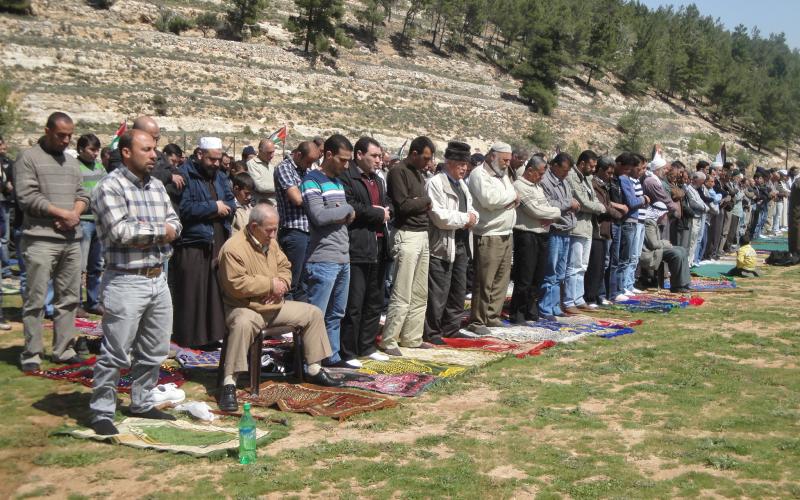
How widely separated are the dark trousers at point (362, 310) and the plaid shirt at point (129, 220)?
7.39ft

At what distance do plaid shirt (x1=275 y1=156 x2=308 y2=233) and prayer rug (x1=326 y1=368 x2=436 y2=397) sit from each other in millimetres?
1527

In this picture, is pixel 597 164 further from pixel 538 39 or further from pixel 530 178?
pixel 538 39

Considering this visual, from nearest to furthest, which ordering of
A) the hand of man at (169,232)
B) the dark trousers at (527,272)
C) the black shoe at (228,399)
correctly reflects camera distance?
the hand of man at (169,232) < the black shoe at (228,399) < the dark trousers at (527,272)

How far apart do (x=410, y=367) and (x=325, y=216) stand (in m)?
1.62

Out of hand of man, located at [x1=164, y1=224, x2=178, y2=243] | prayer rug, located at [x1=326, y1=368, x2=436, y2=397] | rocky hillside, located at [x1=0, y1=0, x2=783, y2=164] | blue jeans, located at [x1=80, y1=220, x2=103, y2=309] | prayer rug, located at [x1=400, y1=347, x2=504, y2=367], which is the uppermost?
rocky hillside, located at [x1=0, y1=0, x2=783, y2=164]

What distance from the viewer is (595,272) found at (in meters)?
11.2

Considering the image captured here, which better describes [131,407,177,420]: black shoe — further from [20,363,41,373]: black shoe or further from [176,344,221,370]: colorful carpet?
[20,363,41,373]: black shoe

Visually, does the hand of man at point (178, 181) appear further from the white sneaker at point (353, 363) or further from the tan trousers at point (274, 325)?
the white sneaker at point (353, 363)

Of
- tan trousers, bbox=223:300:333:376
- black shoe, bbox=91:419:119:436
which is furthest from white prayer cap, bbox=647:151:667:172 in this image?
black shoe, bbox=91:419:119:436

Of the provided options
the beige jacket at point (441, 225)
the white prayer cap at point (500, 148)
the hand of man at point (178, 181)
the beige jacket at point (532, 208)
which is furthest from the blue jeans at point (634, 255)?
the hand of man at point (178, 181)

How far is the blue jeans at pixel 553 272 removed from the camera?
10008 mm

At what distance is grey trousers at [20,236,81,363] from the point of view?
22.0 ft

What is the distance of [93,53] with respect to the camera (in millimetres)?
50438

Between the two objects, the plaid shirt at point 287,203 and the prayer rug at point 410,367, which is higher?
the plaid shirt at point 287,203
